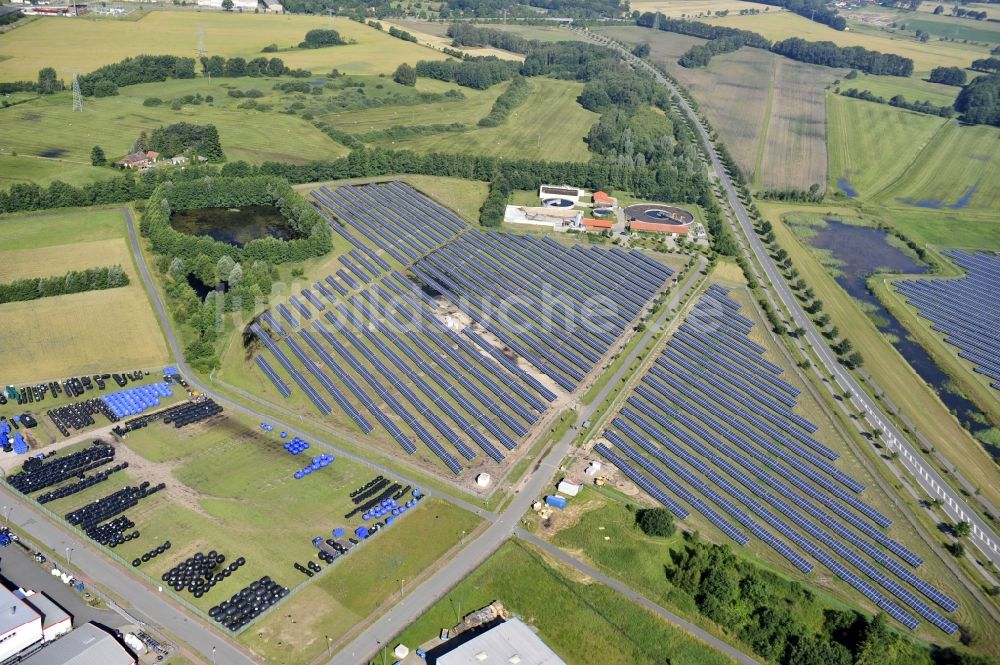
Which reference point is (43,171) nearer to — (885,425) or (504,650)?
(504,650)

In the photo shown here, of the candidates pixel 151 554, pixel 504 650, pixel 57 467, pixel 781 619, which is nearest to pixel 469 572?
pixel 504 650

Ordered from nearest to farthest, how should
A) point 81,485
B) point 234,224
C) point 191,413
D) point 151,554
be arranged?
point 151,554
point 81,485
point 191,413
point 234,224

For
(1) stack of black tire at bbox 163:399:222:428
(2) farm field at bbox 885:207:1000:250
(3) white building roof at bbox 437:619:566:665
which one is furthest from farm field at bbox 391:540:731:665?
(2) farm field at bbox 885:207:1000:250

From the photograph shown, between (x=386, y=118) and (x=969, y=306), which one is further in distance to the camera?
(x=386, y=118)

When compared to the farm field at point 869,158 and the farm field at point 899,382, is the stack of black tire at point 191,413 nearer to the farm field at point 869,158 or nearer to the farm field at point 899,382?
the farm field at point 899,382

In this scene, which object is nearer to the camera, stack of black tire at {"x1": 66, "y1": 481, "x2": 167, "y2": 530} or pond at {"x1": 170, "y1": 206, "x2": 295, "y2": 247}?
stack of black tire at {"x1": 66, "y1": 481, "x2": 167, "y2": 530}

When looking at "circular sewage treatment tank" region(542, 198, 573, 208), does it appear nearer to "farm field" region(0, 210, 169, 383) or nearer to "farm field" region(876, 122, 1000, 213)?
"farm field" region(876, 122, 1000, 213)

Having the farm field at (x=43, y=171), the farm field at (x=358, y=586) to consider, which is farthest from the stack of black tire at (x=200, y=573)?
the farm field at (x=43, y=171)
